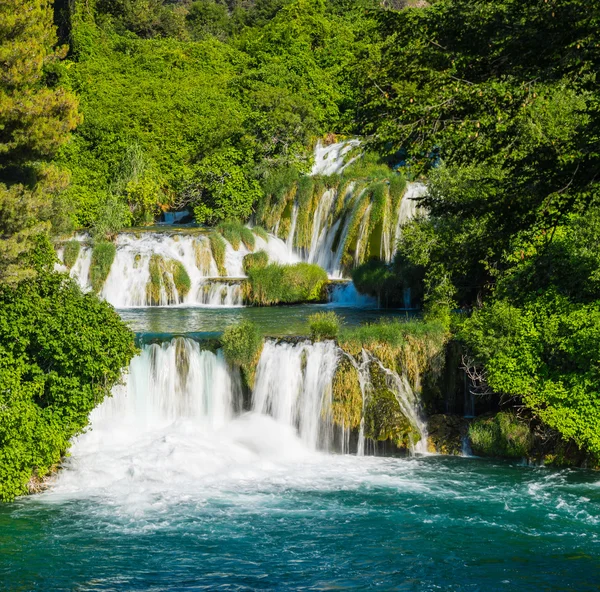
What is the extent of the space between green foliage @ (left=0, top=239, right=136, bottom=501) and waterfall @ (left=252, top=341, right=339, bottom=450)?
12.8 feet

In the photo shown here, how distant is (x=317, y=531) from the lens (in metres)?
14.0

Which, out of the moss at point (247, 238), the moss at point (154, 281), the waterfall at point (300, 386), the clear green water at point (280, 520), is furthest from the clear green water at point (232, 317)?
the moss at point (247, 238)

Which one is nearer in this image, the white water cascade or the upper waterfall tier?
the white water cascade

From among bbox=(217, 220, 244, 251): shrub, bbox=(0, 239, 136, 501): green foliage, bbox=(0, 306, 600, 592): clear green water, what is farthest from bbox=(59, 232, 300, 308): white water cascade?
bbox=(0, 239, 136, 501): green foliage

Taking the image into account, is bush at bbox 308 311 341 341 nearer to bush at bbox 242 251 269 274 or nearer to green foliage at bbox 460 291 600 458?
green foliage at bbox 460 291 600 458

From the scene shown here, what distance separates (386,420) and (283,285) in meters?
12.0

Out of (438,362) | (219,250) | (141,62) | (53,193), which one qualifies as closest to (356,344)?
(438,362)

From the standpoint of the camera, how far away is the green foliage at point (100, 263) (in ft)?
101

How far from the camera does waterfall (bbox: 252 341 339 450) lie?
1909 centimetres

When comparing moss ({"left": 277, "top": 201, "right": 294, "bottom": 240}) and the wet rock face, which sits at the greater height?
moss ({"left": 277, "top": 201, "right": 294, "bottom": 240})

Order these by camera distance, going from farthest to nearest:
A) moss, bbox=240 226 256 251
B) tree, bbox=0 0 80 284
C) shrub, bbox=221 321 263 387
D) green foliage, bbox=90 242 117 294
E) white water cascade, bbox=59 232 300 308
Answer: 1. moss, bbox=240 226 256 251
2. green foliage, bbox=90 242 117 294
3. white water cascade, bbox=59 232 300 308
4. tree, bbox=0 0 80 284
5. shrub, bbox=221 321 263 387

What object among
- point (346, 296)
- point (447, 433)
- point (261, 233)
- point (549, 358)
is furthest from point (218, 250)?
point (549, 358)

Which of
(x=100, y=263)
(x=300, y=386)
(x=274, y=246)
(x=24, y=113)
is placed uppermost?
(x=24, y=113)

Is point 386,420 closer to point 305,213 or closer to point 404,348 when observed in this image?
point 404,348
